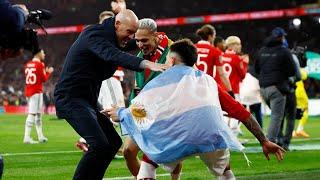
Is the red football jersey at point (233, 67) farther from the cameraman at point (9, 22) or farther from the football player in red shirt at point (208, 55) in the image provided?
the cameraman at point (9, 22)

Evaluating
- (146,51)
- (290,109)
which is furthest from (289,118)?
(146,51)

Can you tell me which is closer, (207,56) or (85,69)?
(85,69)

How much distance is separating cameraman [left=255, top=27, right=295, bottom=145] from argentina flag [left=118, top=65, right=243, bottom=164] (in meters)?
7.55

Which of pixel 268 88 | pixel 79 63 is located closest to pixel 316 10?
pixel 268 88

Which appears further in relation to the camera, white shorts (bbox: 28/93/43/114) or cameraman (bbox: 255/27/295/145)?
white shorts (bbox: 28/93/43/114)

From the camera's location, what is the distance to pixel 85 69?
288 inches

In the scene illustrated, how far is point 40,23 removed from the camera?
5402mm

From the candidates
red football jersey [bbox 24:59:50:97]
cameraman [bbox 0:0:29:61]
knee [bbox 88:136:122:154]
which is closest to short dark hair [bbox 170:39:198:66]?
knee [bbox 88:136:122:154]

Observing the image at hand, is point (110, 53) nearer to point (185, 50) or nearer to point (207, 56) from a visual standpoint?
point (185, 50)

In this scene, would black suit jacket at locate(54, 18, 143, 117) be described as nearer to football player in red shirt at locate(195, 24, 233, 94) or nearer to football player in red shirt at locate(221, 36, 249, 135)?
football player in red shirt at locate(195, 24, 233, 94)

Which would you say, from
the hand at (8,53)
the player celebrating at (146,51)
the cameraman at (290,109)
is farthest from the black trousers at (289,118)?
the hand at (8,53)

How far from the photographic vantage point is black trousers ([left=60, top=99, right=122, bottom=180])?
7.17 m

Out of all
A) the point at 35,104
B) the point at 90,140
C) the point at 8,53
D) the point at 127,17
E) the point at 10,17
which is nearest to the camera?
the point at 10,17

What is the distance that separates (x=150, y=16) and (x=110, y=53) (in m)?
44.6
